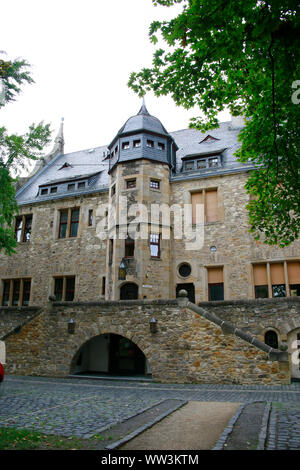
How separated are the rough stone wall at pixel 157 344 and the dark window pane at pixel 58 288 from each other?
5.93 meters

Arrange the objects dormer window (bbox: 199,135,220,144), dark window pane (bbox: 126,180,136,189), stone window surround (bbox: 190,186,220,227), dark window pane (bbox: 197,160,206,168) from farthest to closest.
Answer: dormer window (bbox: 199,135,220,144)
dark window pane (bbox: 197,160,206,168)
dark window pane (bbox: 126,180,136,189)
stone window surround (bbox: 190,186,220,227)

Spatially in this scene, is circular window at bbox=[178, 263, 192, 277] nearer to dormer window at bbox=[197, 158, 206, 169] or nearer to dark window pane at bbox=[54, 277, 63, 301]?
dormer window at bbox=[197, 158, 206, 169]

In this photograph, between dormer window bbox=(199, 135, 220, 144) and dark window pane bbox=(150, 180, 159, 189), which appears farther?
dormer window bbox=(199, 135, 220, 144)

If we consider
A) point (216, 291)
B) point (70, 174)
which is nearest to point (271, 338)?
point (216, 291)

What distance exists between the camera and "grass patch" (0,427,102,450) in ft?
15.7

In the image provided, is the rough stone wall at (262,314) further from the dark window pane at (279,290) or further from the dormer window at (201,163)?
the dormer window at (201,163)

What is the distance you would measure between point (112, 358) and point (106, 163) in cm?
1377

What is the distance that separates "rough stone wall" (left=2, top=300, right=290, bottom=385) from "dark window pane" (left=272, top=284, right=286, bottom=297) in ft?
20.3

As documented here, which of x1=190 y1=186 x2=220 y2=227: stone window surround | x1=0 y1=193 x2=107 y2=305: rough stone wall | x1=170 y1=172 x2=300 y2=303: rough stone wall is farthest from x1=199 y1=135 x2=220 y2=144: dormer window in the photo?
→ x1=0 y1=193 x2=107 y2=305: rough stone wall

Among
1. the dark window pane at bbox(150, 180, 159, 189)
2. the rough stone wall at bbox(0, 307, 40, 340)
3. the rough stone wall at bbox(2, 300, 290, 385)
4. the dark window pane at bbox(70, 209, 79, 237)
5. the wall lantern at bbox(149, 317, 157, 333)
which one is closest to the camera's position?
the rough stone wall at bbox(2, 300, 290, 385)

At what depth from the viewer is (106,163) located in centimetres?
2469

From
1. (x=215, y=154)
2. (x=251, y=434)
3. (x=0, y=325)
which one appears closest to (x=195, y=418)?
(x=251, y=434)

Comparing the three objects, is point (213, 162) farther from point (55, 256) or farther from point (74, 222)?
point (55, 256)

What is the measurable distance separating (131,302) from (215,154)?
10705 millimetres
